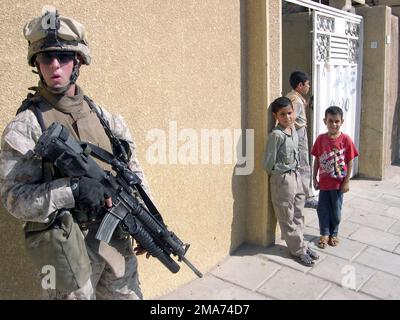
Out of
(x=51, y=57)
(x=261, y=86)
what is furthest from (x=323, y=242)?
(x=51, y=57)

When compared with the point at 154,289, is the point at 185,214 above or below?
above

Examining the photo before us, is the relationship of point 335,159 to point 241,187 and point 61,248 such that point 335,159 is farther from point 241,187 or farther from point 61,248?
point 61,248

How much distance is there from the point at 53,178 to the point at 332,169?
294 cm

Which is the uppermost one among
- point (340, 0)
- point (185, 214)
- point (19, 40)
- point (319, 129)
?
point (340, 0)

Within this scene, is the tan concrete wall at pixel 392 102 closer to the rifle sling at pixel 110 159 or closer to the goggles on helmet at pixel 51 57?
the rifle sling at pixel 110 159

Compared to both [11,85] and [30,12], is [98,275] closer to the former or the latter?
[11,85]

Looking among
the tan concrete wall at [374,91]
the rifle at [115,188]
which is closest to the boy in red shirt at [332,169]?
the rifle at [115,188]

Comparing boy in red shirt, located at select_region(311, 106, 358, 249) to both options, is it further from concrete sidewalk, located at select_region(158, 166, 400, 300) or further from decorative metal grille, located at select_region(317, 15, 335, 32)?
decorative metal grille, located at select_region(317, 15, 335, 32)

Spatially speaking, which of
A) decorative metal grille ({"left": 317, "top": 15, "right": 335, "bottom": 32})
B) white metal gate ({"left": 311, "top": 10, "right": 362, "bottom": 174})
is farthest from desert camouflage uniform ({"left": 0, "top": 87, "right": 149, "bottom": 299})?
decorative metal grille ({"left": 317, "top": 15, "right": 335, "bottom": 32})

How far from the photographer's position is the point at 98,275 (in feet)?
7.13

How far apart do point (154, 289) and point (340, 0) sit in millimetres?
5235

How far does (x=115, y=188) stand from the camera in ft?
6.78

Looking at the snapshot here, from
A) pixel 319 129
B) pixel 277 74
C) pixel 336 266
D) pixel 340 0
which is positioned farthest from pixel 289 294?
pixel 340 0

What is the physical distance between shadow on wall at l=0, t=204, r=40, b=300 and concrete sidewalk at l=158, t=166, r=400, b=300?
123cm
